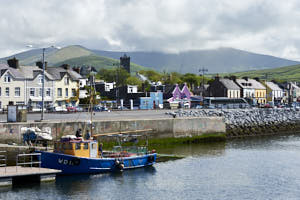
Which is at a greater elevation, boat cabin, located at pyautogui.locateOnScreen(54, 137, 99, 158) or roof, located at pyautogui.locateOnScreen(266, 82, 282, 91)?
roof, located at pyautogui.locateOnScreen(266, 82, 282, 91)

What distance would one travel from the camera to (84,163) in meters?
34.0

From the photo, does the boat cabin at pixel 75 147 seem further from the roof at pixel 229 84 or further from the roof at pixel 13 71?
the roof at pixel 229 84

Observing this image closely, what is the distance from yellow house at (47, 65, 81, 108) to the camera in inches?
3334

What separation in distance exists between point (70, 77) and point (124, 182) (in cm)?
5778

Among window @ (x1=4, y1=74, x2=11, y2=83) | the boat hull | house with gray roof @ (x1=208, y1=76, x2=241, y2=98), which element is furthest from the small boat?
house with gray roof @ (x1=208, y1=76, x2=241, y2=98)

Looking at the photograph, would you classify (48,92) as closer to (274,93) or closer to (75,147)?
(75,147)

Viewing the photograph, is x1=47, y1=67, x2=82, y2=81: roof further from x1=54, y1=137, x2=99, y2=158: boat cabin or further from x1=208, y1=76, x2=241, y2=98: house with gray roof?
x1=54, y1=137, x2=99, y2=158: boat cabin

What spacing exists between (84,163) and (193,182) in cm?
801

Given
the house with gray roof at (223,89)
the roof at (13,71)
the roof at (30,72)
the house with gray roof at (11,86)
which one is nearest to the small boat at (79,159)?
the house with gray roof at (11,86)

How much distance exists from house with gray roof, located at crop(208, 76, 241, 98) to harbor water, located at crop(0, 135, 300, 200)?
78259 mm

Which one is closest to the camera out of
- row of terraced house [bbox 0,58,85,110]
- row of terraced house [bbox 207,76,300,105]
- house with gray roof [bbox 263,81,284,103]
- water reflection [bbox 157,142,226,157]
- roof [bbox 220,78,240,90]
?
water reflection [bbox 157,142,226,157]

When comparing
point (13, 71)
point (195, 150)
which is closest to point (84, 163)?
point (195, 150)

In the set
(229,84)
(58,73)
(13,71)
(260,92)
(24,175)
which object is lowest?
(24,175)

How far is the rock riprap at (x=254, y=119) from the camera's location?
213 ft
